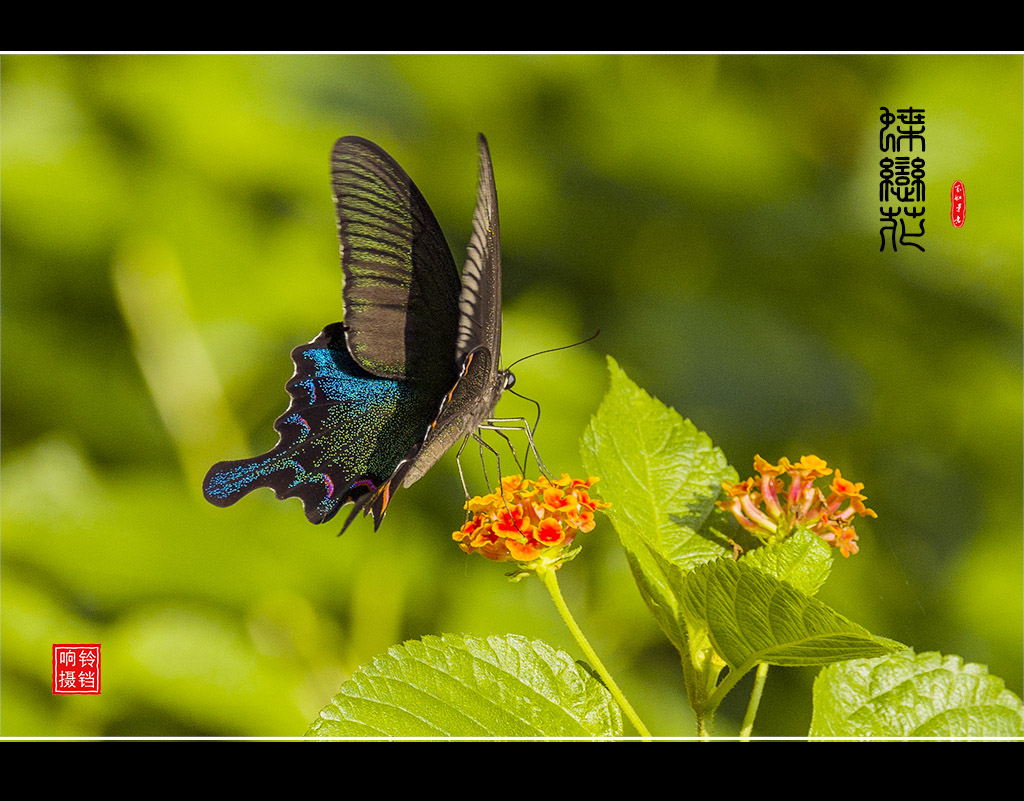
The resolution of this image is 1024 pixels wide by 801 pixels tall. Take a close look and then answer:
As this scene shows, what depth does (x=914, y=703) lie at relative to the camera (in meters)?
0.94

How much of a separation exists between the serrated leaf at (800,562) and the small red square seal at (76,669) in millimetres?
1059

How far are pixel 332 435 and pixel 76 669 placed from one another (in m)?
0.53

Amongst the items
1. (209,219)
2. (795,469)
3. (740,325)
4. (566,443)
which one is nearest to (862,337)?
(740,325)

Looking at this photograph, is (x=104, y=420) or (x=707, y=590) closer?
(x=707, y=590)

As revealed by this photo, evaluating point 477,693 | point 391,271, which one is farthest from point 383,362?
point 477,693

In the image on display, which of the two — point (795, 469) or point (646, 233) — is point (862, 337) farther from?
point (795, 469)

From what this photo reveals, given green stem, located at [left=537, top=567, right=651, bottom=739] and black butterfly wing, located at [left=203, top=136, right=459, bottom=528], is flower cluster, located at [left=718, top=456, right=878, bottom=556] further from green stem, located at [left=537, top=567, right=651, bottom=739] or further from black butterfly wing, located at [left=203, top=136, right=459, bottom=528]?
black butterfly wing, located at [left=203, top=136, right=459, bottom=528]

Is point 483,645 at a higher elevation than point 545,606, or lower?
higher

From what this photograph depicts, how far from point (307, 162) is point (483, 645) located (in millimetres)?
1249

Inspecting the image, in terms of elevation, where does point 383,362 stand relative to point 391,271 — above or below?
below

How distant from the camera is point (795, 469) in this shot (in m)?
1.04

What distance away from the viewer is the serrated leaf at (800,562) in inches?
35.1

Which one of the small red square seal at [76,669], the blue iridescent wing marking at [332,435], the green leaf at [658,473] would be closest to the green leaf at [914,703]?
the green leaf at [658,473]

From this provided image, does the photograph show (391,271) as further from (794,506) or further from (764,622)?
(764,622)
